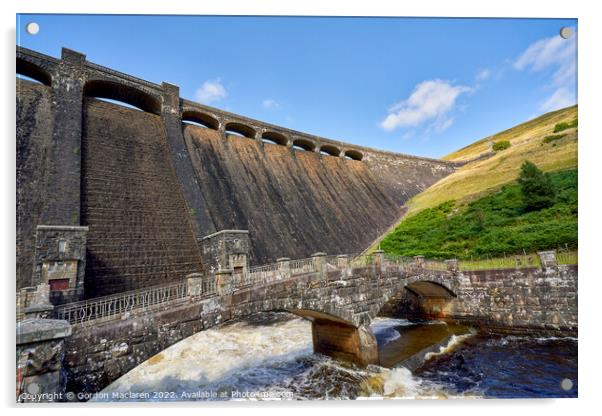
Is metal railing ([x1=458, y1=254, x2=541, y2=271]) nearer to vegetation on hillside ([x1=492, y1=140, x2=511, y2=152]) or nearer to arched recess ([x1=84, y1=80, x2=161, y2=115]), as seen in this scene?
arched recess ([x1=84, y1=80, x2=161, y2=115])

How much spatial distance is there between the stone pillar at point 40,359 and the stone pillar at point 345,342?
785 centimetres

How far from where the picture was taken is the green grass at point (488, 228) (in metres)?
15.4

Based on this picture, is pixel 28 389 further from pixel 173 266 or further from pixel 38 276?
pixel 173 266

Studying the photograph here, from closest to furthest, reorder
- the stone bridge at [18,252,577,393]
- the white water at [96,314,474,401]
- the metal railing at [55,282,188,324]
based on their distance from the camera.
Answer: the stone bridge at [18,252,577,393]
the metal railing at [55,282,188,324]
the white water at [96,314,474,401]

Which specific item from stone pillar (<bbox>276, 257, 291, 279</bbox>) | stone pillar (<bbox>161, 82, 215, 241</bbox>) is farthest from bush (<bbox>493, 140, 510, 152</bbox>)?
stone pillar (<bbox>276, 257, 291, 279</bbox>)

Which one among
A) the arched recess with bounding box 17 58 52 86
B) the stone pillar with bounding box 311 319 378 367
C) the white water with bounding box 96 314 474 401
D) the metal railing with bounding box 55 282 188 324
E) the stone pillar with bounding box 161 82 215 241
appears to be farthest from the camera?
the stone pillar with bounding box 161 82 215 241

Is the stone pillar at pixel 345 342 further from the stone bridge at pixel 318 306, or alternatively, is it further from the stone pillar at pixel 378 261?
the stone pillar at pixel 378 261

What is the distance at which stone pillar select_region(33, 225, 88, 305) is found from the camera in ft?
33.3

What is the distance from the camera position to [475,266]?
16.2 metres

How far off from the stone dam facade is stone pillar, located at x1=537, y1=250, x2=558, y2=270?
40.1 ft

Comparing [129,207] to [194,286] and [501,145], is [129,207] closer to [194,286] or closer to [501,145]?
[194,286]

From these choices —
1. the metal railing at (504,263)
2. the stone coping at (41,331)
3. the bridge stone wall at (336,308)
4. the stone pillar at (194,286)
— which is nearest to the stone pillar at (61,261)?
the stone pillar at (194,286)

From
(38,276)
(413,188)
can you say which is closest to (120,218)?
(38,276)

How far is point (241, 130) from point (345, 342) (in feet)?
72.3
